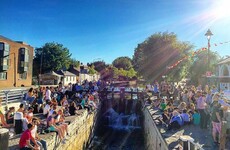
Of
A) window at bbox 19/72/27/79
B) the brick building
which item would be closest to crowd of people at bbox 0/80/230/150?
the brick building

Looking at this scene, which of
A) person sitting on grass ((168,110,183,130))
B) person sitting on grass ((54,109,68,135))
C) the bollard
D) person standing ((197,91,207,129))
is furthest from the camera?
person standing ((197,91,207,129))

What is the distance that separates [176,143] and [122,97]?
56.6 ft

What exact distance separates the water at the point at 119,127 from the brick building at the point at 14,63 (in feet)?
59.6

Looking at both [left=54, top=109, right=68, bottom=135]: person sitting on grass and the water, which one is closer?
[left=54, top=109, right=68, bottom=135]: person sitting on grass

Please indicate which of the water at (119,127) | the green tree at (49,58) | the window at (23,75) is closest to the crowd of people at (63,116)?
the water at (119,127)

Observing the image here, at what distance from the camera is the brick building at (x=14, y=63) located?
31812mm

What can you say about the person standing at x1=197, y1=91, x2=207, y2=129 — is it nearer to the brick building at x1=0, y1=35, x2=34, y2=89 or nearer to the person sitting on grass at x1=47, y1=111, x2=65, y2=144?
the person sitting on grass at x1=47, y1=111, x2=65, y2=144

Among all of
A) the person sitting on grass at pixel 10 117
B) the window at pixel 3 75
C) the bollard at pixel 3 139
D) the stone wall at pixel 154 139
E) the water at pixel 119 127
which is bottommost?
the water at pixel 119 127

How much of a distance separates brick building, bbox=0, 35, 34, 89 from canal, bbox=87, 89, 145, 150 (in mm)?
17718

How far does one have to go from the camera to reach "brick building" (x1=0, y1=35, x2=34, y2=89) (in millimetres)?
31812

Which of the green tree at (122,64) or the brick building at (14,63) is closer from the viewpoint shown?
the brick building at (14,63)

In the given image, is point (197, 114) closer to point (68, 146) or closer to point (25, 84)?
point (68, 146)

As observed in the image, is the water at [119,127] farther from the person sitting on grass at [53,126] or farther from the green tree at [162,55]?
the green tree at [162,55]

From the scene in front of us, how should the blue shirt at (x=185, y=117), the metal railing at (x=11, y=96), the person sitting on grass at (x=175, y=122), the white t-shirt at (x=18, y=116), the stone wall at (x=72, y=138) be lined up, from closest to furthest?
the stone wall at (x=72, y=138)
the white t-shirt at (x=18, y=116)
the person sitting on grass at (x=175, y=122)
the blue shirt at (x=185, y=117)
the metal railing at (x=11, y=96)
